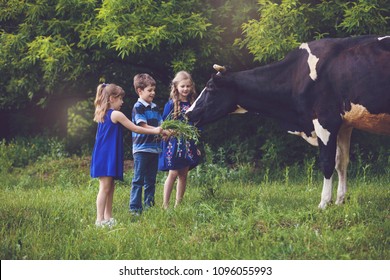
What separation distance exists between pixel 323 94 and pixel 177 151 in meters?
1.91

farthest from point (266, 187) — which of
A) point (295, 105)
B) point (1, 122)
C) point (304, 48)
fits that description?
point (1, 122)

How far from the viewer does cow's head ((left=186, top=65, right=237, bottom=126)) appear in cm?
820

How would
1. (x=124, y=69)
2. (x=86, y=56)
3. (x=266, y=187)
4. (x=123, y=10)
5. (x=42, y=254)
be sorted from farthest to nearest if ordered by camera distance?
(x=124, y=69)
(x=86, y=56)
(x=123, y=10)
(x=266, y=187)
(x=42, y=254)

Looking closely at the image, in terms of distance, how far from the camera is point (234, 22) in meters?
10.6

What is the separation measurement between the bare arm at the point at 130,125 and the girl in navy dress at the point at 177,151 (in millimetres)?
550

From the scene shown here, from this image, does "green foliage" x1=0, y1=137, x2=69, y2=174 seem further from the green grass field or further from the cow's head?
the cow's head

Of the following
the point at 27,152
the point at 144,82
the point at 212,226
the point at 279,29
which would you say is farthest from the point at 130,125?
the point at 27,152

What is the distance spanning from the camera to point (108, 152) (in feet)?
22.5

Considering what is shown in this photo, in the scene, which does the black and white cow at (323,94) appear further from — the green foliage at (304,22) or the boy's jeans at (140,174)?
the green foliage at (304,22)

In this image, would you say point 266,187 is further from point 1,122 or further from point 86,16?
point 1,122

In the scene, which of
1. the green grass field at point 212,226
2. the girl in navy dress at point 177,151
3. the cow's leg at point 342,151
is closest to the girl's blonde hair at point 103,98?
the girl in navy dress at point 177,151

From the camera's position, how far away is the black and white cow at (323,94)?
739 centimetres

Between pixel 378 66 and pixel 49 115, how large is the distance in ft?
34.9

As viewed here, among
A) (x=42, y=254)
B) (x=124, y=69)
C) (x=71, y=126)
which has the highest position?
(x=124, y=69)
